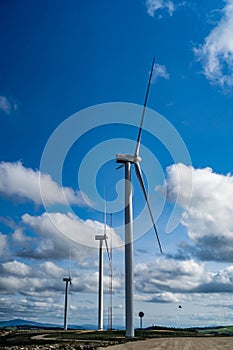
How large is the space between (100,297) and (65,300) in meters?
37.8

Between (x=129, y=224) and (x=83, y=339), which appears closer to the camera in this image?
(x=83, y=339)

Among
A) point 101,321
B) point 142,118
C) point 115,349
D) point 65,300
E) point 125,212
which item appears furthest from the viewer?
point 65,300

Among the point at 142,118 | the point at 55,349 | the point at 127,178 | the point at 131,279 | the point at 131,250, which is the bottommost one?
the point at 55,349

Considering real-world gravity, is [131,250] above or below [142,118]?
below

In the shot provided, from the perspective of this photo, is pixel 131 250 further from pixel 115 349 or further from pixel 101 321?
pixel 101 321

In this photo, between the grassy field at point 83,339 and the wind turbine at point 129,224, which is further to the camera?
the wind turbine at point 129,224

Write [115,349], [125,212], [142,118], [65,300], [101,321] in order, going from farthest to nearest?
[65,300], [101,321], [142,118], [125,212], [115,349]

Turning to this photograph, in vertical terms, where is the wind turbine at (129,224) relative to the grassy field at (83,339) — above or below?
above

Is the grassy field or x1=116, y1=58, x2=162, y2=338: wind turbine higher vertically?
x1=116, y1=58, x2=162, y2=338: wind turbine

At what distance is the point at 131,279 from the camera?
69.2 meters

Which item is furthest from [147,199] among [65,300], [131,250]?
[65,300]

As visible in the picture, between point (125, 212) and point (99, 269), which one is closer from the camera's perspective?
point (125, 212)

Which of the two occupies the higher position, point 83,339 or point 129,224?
point 129,224

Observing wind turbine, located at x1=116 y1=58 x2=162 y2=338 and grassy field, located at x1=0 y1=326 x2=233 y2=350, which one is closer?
grassy field, located at x1=0 y1=326 x2=233 y2=350
